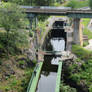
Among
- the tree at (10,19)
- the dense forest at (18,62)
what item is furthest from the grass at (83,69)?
the tree at (10,19)

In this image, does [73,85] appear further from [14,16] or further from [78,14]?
[78,14]

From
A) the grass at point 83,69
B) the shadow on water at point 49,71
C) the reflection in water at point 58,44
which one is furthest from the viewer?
the reflection in water at point 58,44

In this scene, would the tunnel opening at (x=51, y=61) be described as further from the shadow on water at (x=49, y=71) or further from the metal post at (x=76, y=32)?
the metal post at (x=76, y=32)

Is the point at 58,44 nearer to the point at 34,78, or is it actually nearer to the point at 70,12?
the point at 70,12

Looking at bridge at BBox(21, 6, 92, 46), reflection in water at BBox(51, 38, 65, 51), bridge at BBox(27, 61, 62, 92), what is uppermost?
bridge at BBox(21, 6, 92, 46)

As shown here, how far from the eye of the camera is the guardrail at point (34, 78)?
3418 centimetres

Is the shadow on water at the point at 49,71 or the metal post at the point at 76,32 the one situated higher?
the metal post at the point at 76,32

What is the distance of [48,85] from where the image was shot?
121 ft

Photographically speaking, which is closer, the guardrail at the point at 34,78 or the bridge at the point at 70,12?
the guardrail at the point at 34,78

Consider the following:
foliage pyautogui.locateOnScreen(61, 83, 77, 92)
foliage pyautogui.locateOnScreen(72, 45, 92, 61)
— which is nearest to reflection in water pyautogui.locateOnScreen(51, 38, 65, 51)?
foliage pyautogui.locateOnScreen(72, 45, 92, 61)

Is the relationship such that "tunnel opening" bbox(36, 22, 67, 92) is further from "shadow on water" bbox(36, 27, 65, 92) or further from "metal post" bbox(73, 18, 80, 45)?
"metal post" bbox(73, 18, 80, 45)

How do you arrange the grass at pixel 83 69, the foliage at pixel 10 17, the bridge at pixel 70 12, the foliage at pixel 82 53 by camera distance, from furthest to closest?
the bridge at pixel 70 12 → the foliage at pixel 82 53 → the grass at pixel 83 69 → the foliage at pixel 10 17

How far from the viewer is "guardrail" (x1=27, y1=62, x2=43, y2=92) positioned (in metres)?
→ 34.2

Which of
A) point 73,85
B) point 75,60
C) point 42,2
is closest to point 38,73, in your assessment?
point 73,85
